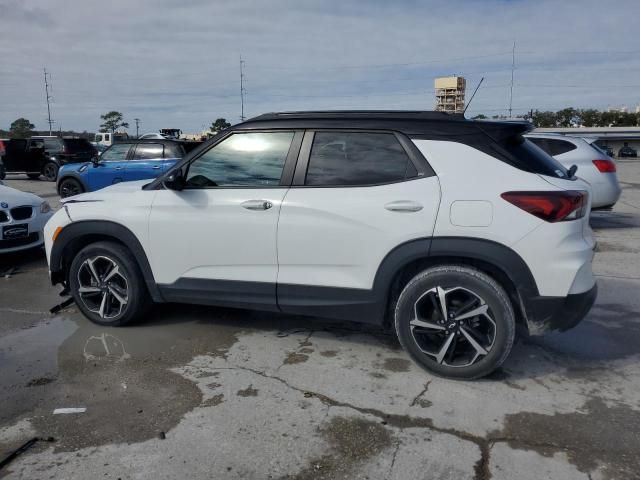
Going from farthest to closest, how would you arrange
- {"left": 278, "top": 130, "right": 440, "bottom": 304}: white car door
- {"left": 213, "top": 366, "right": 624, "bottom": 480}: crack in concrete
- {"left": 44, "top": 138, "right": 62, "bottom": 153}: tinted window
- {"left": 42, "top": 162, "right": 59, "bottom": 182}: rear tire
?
{"left": 44, "top": 138, "right": 62, "bottom": 153}: tinted window < {"left": 42, "top": 162, "right": 59, "bottom": 182}: rear tire < {"left": 278, "top": 130, "right": 440, "bottom": 304}: white car door < {"left": 213, "top": 366, "right": 624, "bottom": 480}: crack in concrete

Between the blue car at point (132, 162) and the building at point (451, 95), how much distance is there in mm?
6003

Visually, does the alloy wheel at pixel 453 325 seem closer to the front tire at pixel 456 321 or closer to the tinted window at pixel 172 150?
the front tire at pixel 456 321

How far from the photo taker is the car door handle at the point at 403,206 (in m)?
3.51

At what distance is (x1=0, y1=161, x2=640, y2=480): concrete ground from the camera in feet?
8.98

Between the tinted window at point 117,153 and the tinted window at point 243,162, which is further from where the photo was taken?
the tinted window at point 117,153

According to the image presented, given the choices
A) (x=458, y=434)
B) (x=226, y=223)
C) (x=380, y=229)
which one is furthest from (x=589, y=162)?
(x=458, y=434)

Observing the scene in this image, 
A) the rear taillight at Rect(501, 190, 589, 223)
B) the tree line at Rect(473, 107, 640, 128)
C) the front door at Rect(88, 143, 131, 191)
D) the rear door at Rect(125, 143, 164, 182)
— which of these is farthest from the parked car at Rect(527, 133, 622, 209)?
the tree line at Rect(473, 107, 640, 128)

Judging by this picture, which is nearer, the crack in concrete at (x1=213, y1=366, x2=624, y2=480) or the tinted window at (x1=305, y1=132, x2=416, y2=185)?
the crack in concrete at (x1=213, y1=366, x2=624, y2=480)

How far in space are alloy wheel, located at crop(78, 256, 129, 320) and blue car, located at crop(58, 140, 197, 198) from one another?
22.4 ft

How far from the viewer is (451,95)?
6.55 metres

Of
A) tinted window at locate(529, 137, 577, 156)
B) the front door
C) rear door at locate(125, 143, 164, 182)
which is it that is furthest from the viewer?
the front door

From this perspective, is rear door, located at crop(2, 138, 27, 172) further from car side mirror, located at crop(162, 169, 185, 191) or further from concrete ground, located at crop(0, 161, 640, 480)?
car side mirror, located at crop(162, 169, 185, 191)

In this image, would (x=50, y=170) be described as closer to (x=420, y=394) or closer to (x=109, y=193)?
(x=109, y=193)

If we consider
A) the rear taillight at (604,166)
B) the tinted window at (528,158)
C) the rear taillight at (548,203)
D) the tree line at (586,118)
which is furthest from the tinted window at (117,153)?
the tree line at (586,118)
